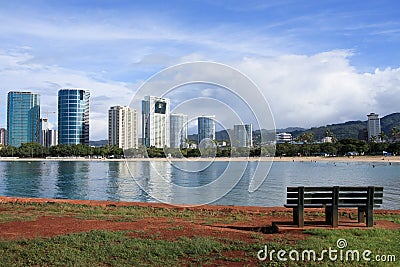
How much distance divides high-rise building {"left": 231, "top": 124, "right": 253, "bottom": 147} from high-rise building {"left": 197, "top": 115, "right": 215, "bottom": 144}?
82 cm

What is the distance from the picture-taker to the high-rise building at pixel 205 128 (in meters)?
12.7

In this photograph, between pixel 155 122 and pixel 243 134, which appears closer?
pixel 243 134

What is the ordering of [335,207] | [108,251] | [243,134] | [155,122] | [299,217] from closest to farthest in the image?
[108,251], [299,217], [335,207], [243,134], [155,122]

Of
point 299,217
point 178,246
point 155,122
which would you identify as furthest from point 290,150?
point 178,246

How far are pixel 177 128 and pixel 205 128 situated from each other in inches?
37.3

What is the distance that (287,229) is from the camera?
32.4 ft

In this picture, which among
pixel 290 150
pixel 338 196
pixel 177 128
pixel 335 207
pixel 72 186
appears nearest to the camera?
pixel 335 207

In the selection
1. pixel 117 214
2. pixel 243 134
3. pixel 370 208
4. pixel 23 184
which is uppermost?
pixel 243 134

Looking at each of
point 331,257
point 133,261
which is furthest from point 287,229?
point 133,261

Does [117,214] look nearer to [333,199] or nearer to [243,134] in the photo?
[243,134]

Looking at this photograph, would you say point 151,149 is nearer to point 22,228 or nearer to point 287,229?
point 22,228

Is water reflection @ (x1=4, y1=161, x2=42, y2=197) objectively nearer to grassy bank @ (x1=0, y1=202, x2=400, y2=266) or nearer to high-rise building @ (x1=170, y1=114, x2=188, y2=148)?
high-rise building @ (x1=170, y1=114, x2=188, y2=148)

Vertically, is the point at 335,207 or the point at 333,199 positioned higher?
the point at 333,199

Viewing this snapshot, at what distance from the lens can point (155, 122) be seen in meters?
12.7
